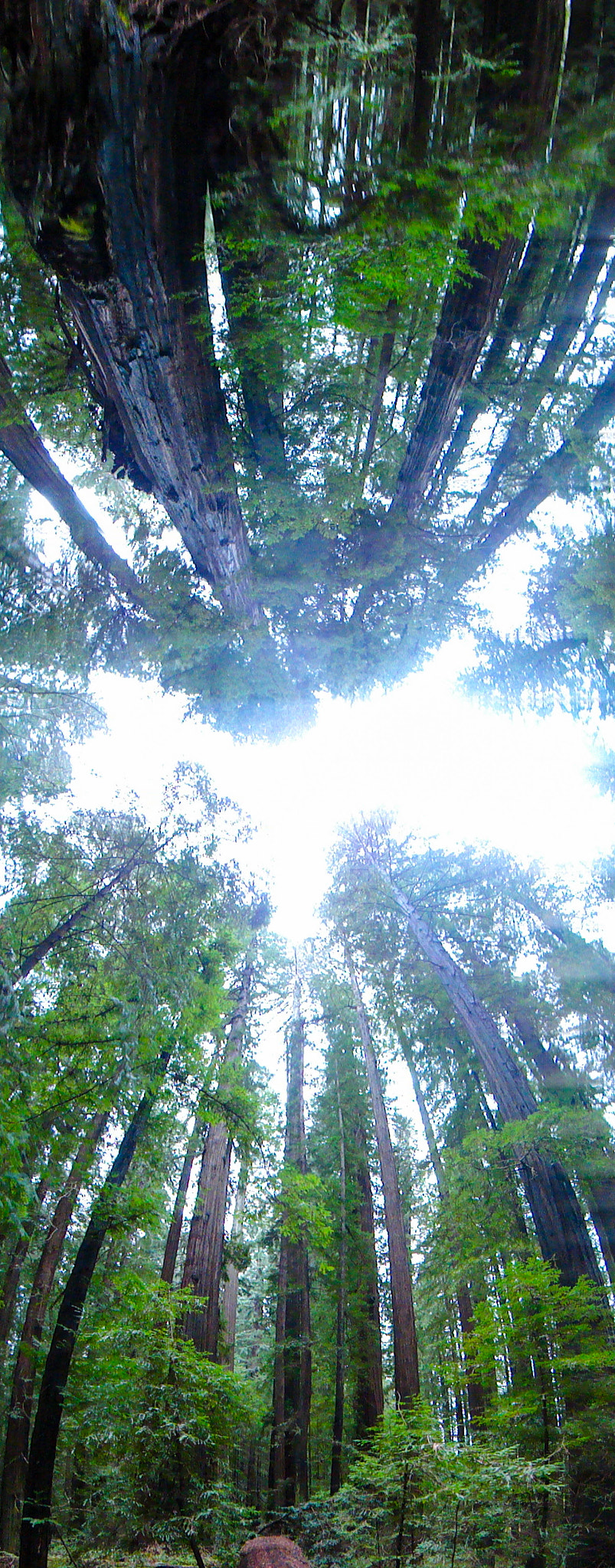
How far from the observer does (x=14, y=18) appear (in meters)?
2.49

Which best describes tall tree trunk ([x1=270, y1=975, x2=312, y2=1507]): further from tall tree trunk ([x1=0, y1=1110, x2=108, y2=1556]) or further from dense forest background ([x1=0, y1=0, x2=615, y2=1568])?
tall tree trunk ([x1=0, y1=1110, x2=108, y2=1556])

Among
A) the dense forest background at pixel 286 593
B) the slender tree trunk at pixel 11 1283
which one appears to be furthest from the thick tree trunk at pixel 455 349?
the slender tree trunk at pixel 11 1283

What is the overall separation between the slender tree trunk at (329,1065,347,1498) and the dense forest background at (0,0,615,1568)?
1037mm

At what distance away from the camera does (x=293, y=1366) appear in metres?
14.2

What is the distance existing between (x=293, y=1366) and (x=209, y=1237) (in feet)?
26.0

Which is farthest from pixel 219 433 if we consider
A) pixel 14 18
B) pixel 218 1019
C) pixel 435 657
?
pixel 218 1019

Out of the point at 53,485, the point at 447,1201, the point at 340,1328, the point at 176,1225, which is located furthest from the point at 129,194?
the point at 176,1225

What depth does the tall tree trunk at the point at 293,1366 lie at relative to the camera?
12.3 meters

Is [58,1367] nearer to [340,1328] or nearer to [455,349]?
[340,1328]

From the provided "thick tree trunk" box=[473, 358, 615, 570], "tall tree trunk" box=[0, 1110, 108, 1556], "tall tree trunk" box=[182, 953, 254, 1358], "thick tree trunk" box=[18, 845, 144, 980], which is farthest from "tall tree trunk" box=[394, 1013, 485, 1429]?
"thick tree trunk" box=[473, 358, 615, 570]

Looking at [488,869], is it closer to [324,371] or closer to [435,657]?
[435,657]

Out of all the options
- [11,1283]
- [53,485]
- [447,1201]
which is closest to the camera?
[53,485]

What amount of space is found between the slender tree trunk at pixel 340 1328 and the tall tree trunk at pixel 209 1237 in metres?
4.32

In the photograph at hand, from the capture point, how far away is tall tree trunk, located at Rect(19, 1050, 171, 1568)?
251 inches
